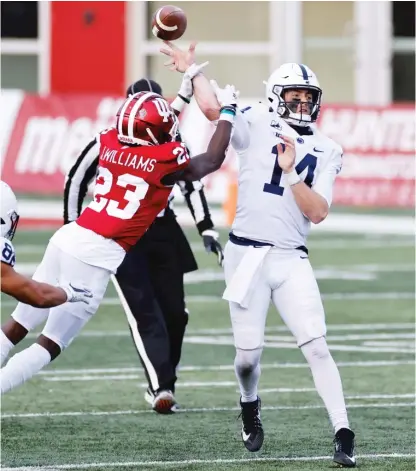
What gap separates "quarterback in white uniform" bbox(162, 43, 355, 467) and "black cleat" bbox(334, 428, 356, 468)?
35cm

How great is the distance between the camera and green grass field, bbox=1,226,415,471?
6270mm

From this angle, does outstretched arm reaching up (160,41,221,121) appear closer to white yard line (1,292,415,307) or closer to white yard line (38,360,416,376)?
white yard line (38,360,416,376)

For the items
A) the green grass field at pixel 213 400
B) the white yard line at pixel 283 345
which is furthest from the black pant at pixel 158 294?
the white yard line at pixel 283 345

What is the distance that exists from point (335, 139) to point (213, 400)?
10.9 meters

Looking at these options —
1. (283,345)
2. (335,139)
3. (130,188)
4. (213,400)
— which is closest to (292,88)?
(130,188)

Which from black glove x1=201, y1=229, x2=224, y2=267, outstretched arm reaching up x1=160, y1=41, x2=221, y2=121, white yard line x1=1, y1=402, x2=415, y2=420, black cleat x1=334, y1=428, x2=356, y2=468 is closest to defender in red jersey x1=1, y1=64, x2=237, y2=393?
outstretched arm reaching up x1=160, y1=41, x2=221, y2=121

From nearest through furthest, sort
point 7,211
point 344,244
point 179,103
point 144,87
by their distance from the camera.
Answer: point 7,211
point 179,103
point 144,87
point 344,244

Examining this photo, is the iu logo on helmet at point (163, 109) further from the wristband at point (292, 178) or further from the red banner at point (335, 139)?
the red banner at point (335, 139)

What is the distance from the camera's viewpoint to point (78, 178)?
7426 mm

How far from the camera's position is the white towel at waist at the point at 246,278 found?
6.27 m

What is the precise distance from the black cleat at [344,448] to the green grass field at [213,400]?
11 centimetres

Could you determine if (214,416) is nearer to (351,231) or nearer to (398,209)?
(351,231)

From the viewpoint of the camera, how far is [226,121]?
617cm

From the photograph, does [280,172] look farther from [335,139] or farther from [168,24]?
[335,139]
